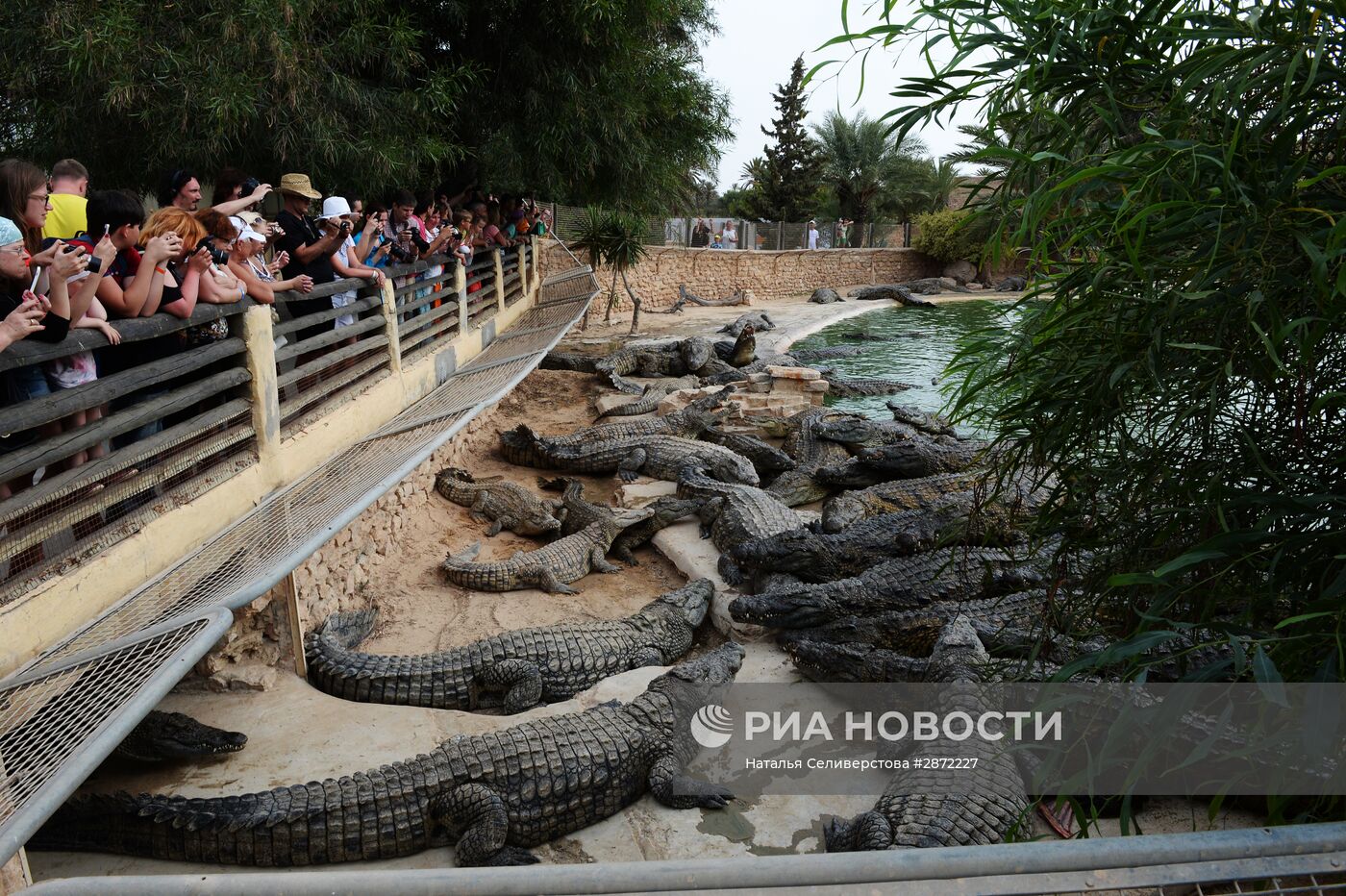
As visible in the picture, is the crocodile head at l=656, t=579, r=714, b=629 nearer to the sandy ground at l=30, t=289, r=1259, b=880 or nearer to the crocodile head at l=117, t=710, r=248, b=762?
the sandy ground at l=30, t=289, r=1259, b=880

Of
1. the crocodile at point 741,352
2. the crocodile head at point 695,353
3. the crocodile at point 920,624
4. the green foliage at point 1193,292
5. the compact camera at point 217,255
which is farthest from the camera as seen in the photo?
the crocodile at point 741,352

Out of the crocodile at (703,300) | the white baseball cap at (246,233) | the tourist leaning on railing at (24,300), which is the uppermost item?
the white baseball cap at (246,233)

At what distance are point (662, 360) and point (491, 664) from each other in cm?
819

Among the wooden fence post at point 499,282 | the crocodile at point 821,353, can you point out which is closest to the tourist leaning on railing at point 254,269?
the wooden fence post at point 499,282

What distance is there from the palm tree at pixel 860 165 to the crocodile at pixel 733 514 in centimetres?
2511

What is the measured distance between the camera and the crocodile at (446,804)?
3.08 m

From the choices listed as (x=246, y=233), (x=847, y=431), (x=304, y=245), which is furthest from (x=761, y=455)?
(x=246, y=233)

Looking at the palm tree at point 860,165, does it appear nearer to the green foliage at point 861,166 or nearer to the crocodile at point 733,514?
the green foliage at point 861,166

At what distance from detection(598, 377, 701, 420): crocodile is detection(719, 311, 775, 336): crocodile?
4.29 metres

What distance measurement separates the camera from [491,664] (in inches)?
176

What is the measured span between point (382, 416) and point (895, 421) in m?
5.70

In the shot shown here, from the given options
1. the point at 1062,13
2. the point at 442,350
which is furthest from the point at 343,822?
the point at 442,350

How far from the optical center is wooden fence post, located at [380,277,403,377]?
5.93 m

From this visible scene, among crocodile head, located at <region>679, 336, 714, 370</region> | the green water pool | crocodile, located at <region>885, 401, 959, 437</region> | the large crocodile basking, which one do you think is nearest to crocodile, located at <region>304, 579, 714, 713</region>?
the large crocodile basking
